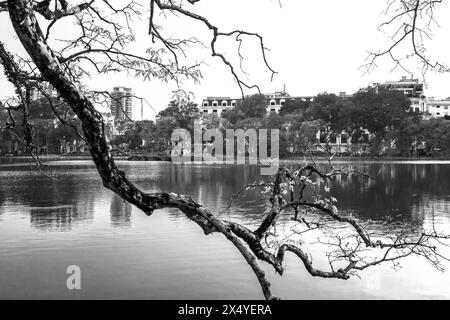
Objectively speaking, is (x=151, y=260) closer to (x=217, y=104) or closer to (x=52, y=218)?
(x=52, y=218)

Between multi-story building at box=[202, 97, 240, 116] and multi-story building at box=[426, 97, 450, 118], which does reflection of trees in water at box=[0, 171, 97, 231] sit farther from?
multi-story building at box=[426, 97, 450, 118]

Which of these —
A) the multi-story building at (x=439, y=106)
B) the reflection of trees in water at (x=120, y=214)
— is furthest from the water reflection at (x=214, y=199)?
the multi-story building at (x=439, y=106)

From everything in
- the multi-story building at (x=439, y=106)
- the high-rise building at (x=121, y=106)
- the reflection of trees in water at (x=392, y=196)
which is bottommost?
the reflection of trees in water at (x=392, y=196)

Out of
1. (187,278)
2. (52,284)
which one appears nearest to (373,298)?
(187,278)

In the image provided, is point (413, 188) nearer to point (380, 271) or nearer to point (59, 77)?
point (380, 271)

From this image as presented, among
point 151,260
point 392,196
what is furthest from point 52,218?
point 392,196

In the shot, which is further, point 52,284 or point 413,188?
point 413,188

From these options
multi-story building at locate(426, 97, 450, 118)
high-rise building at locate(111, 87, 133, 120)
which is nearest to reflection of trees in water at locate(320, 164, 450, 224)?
high-rise building at locate(111, 87, 133, 120)

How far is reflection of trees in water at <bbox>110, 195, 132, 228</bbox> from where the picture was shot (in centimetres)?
1552

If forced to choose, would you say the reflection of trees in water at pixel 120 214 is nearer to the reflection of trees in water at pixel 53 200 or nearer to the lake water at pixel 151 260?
the lake water at pixel 151 260

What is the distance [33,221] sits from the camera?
1562 centimetres

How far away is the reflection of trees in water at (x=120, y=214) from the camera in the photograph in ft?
50.9

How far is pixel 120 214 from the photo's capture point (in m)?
17.4
